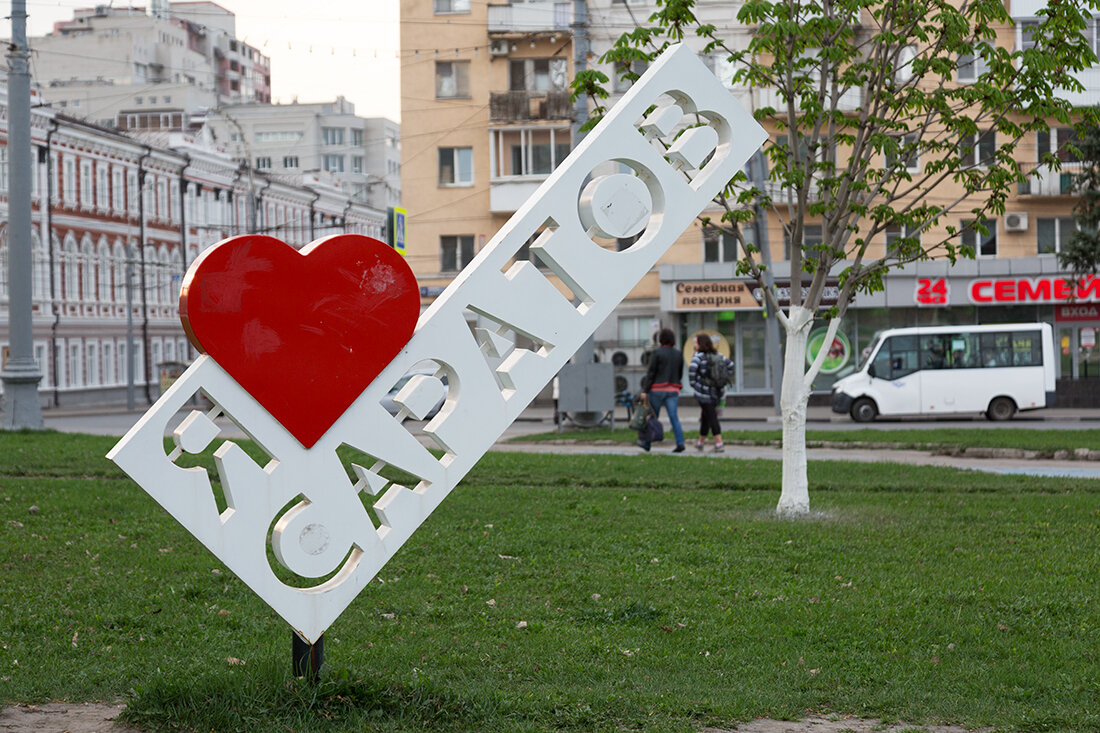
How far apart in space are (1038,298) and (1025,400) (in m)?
7.21

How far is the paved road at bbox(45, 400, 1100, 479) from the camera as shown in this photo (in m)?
18.0

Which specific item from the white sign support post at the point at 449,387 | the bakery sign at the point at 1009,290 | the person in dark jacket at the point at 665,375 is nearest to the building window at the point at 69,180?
the bakery sign at the point at 1009,290

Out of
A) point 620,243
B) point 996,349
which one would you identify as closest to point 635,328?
point 620,243

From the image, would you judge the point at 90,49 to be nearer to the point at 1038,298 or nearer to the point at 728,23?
the point at 728,23

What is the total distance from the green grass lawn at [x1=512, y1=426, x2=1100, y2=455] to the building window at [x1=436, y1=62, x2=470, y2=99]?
70.4ft

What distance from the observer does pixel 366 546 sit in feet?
16.5

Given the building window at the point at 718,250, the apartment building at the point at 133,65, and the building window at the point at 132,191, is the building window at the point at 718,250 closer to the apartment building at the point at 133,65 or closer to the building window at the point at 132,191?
the building window at the point at 132,191

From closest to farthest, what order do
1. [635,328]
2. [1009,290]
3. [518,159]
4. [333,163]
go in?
[1009,290] → [635,328] → [518,159] → [333,163]

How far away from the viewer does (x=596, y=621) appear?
721 centimetres

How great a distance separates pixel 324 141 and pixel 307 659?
104889mm

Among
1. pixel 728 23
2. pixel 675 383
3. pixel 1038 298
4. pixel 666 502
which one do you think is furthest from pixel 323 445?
pixel 728 23

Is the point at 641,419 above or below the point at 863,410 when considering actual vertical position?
A: above

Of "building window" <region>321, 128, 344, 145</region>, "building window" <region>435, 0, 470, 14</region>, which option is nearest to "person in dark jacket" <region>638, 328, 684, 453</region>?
"building window" <region>435, 0, 470, 14</region>

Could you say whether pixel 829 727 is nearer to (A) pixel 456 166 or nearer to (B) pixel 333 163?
(A) pixel 456 166
